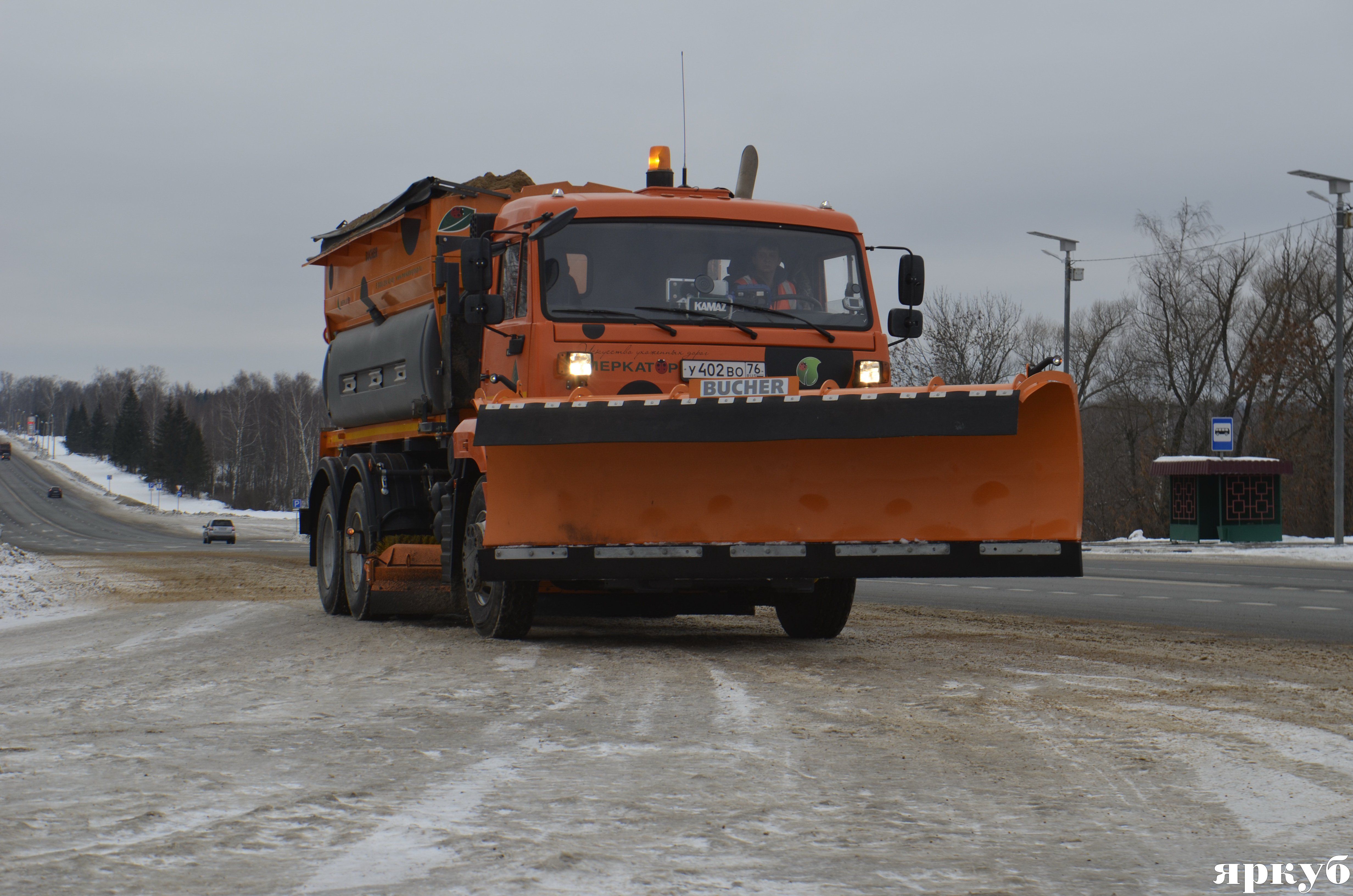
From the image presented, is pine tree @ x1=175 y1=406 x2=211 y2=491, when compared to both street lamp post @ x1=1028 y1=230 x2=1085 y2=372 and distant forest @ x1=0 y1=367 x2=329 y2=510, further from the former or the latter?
street lamp post @ x1=1028 y1=230 x2=1085 y2=372

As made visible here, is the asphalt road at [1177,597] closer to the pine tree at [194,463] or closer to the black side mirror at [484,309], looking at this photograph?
the black side mirror at [484,309]

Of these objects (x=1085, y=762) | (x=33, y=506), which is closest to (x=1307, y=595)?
(x=1085, y=762)

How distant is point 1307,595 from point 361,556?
11.5 metres

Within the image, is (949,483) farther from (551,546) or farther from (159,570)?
(159,570)

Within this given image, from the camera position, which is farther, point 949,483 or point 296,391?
point 296,391

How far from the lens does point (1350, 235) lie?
46.3 meters

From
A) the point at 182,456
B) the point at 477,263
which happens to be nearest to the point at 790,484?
the point at 477,263

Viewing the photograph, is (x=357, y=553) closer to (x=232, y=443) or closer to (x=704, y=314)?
(x=704, y=314)

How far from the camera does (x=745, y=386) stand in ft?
28.8

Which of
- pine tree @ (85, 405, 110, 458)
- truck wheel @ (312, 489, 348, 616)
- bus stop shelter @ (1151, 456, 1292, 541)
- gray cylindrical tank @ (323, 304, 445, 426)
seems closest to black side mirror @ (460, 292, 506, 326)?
gray cylindrical tank @ (323, 304, 445, 426)

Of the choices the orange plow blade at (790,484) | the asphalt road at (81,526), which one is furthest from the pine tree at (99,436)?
the orange plow blade at (790,484)

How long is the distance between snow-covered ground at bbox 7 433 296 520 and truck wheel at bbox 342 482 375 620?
3340 inches

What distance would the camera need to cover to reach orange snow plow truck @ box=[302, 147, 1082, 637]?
810 cm

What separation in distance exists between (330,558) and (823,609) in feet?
17.7
